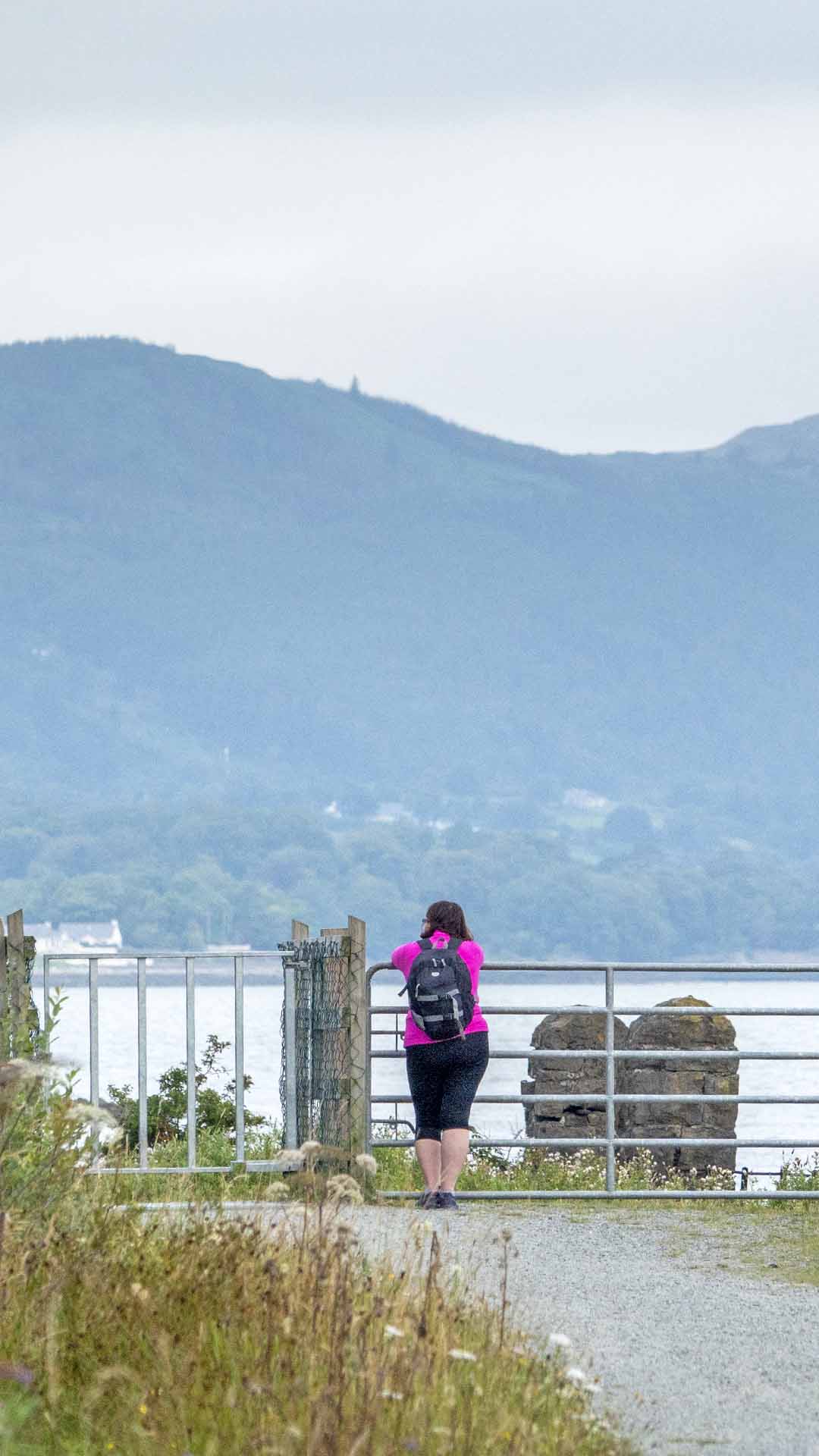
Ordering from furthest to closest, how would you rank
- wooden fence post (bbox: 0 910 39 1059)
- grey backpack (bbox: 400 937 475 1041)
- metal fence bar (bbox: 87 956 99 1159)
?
wooden fence post (bbox: 0 910 39 1059) < metal fence bar (bbox: 87 956 99 1159) < grey backpack (bbox: 400 937 475 1041)

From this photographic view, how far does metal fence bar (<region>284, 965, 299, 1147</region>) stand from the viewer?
12312 millimetres

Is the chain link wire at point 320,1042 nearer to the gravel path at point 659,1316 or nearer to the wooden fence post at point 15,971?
the gravel path at point 659,1316

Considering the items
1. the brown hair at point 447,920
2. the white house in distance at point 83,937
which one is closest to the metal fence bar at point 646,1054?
the brown hair at point 447,920

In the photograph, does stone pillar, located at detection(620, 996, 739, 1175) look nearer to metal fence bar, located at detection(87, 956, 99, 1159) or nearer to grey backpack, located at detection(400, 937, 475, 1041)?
metal fence bar, located at detection(87, 956, 99, 1159)

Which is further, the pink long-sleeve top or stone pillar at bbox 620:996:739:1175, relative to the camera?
stone pillar at bbox 620:996:739:1175

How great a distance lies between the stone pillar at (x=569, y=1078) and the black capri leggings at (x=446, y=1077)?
8977mm

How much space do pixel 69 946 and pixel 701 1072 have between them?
17595 centimetres

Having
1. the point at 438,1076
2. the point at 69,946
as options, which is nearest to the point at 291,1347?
the point at 438,1076

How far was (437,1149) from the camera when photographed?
37.0ft

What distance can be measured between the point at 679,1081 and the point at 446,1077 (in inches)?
357

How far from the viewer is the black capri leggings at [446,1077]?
36.5ft

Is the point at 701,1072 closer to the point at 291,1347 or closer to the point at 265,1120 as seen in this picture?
the point at 265,1120

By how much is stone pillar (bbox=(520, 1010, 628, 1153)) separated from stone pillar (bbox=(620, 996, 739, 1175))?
0.26 meters

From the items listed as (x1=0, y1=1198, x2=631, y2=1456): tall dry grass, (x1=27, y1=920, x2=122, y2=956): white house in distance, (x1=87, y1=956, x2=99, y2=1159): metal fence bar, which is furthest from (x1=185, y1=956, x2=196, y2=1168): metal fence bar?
(x1=27, y1=920, x2=122, y2=956): white house in distance
